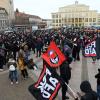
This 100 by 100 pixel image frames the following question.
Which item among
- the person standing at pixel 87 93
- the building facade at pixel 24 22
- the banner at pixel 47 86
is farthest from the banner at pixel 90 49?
the building facade at pixel 24 22

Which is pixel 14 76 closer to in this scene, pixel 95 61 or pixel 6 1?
pixel 95 61

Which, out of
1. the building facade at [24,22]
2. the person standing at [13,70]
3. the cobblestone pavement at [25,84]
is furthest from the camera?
the building facade at [24,22]

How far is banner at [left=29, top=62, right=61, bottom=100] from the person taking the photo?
227 inches

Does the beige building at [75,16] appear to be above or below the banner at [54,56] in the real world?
below

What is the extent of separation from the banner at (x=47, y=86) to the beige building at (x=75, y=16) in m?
159

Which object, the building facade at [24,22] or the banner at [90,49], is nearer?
the banner at [90,49]

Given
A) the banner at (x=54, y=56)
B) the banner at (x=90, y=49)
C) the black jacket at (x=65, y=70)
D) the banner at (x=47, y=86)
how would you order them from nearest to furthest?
the banner at (x=47, y=86) < the banner at (x=54, y=56) < the black jacket at (x=65, y=70) < the banner at (x=90, y=49)

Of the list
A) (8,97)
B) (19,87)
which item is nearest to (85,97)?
(8,97)

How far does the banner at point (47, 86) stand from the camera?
578 cm

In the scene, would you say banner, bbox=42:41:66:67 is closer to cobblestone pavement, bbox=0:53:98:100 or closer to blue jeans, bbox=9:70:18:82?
cobblestone pavement, bbox=0:53:98:100

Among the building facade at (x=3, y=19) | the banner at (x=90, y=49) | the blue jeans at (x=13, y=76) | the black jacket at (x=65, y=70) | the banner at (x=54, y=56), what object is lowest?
the building facade at (x=3, y=19)

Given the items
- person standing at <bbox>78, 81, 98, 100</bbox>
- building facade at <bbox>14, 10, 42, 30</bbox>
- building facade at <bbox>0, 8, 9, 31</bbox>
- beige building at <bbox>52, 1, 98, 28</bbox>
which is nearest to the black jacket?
person standing at <bbox>78, 81, 98, 100</bbox>

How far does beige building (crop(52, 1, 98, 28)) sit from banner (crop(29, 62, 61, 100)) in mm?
159446

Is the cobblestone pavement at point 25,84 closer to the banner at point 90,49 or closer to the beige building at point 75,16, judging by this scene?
the banner at point 90,49
